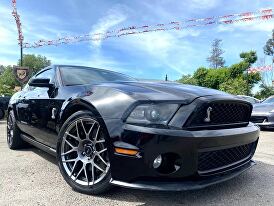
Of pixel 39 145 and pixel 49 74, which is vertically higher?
pixel 49 74

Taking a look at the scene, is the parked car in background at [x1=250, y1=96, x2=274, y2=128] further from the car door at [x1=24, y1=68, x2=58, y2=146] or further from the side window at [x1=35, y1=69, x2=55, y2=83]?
the car door at [x1=24, y1=68, x2=58, y2=146]

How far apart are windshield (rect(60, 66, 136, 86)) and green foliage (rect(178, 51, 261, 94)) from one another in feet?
120

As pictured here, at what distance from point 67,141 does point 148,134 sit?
1.03 m

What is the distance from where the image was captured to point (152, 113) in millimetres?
2557

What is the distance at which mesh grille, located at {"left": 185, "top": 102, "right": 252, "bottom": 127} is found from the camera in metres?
2.59

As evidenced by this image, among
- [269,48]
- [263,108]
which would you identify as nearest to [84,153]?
[263,108]

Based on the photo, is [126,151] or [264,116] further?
[264,116]

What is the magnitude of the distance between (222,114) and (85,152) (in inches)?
52.1

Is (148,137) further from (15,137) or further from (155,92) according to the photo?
(15,137)

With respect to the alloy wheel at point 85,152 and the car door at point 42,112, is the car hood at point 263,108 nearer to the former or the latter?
the car door at point 42,112


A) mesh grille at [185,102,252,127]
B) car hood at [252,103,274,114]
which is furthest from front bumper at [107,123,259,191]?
car hood at [252,103,274,114]

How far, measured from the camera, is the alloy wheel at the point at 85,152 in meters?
2.78

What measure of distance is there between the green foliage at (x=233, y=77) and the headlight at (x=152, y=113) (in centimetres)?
3807

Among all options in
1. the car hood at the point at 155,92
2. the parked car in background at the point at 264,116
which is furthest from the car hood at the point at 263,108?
the car hood at the point at 155,92
